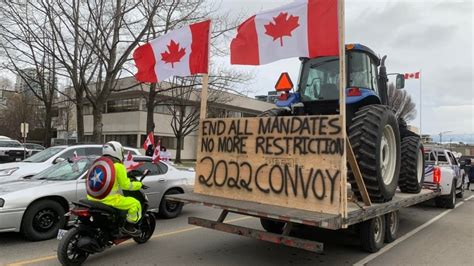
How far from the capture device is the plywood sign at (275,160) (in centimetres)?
540

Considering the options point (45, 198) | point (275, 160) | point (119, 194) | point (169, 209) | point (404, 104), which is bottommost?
point (169, 209)

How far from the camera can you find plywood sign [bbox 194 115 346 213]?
213 inches

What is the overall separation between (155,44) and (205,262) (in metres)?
3.90

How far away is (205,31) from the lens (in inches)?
289

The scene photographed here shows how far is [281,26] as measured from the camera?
6.32 metres

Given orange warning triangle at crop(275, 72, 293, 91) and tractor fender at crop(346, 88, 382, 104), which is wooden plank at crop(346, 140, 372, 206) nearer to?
tractor fender at crop(346, 88, 382, 104)

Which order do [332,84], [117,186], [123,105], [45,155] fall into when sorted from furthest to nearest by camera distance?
[123,105]
[45,155]
[332,84]
[117,186]

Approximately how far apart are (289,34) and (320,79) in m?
2.00

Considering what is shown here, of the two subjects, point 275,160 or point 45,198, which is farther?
point 45,198

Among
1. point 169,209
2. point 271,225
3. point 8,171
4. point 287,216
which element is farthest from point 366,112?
point 8,171

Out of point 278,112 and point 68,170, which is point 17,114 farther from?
point 278,112

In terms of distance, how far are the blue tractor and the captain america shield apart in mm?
2960

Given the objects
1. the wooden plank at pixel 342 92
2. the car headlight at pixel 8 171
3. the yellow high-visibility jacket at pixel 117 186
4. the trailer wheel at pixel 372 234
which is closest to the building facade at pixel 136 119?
the car headlight at pixel 8 171

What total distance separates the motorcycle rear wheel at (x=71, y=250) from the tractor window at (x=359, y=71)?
5144mm
